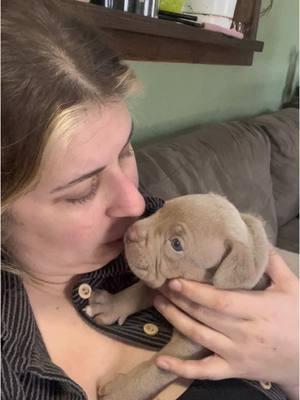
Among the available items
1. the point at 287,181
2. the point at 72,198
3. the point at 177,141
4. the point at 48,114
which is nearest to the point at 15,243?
the point at 72,198

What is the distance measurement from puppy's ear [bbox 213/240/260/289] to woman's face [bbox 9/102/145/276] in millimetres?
174

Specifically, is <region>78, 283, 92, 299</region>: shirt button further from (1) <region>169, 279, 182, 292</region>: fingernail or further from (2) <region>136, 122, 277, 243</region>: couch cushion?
(2) <region>136, 122, 277, 243</region>: couch cushion

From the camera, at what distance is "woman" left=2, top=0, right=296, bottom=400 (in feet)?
2.48

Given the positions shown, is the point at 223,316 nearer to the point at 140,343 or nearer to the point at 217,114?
the point at 140,343

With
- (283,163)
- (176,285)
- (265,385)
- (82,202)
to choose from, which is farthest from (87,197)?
(283,163)

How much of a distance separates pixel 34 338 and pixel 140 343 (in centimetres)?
20

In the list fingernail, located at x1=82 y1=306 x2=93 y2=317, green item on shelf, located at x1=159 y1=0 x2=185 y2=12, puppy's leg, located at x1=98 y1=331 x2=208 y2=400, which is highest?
green item on shelf, located at x1=159 y1=0 x2=185 y2=12

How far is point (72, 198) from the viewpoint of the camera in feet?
2.68

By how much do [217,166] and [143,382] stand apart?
3.42 feet

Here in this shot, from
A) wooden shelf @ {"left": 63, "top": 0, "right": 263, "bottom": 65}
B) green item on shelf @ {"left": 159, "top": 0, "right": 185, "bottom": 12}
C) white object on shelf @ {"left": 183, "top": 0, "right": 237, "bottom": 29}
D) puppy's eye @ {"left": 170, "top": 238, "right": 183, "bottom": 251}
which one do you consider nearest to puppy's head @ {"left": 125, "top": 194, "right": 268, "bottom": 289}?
puppy's eye @ {"left": 170, "top": 238, "right": 183, "bottom": 251}

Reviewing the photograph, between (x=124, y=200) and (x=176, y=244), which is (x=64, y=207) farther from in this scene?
(x=176, y=244)

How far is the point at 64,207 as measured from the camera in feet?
2.68

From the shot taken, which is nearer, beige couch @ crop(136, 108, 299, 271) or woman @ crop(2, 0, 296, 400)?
woman @ crop(2, 0, 296, 400)

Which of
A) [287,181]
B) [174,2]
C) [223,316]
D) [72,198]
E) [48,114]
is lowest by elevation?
[287,181]
